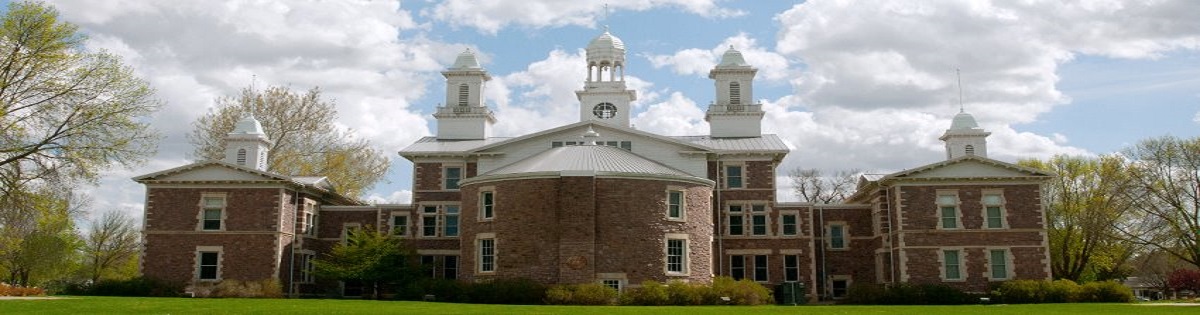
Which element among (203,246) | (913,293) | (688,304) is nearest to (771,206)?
(913,293)

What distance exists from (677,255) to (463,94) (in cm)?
1969

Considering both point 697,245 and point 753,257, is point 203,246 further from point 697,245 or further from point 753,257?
point 753,257

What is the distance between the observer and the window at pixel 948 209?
1684 inches

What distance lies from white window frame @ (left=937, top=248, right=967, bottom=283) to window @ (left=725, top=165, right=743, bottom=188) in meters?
Answer: 9.77

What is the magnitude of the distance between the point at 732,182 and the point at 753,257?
3.72 m

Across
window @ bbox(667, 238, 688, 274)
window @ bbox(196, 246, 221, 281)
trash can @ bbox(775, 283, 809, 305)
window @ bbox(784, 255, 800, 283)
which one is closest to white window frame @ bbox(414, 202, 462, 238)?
window @ bbox(196, 246, 221, 281)

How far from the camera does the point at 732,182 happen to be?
4794 centimetres

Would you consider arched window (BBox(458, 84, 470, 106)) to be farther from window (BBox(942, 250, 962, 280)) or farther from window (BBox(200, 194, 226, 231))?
window (BBox(942, 250, 962, 280))

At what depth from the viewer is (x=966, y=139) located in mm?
48938

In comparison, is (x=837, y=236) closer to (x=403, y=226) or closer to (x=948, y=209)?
(x=948, y=209)

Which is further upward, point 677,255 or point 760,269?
point 677,255

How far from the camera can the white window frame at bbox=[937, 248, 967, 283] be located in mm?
42125

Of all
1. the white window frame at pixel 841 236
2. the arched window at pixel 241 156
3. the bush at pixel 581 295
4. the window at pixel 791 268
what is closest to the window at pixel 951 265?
the white window frame at pixel 841 236

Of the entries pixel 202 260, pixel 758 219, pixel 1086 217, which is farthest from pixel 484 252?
pixel 1086 217
